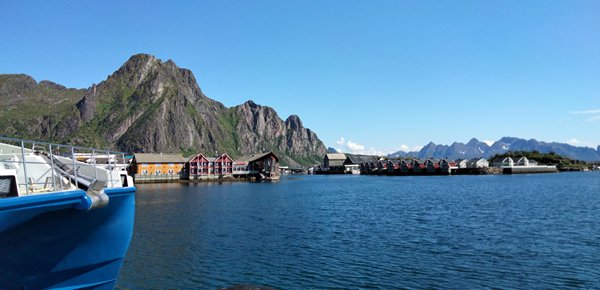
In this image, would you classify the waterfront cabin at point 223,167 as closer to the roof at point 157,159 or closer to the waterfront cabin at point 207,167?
the waterfront cabin at point 207,167

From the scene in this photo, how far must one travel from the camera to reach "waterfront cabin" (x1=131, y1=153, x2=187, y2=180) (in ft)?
451

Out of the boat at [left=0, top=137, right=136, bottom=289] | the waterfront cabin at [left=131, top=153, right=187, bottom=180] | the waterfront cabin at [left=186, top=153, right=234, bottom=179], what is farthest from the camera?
the waterfront cabin at [left=186, top=153, right=234, bottom=179]

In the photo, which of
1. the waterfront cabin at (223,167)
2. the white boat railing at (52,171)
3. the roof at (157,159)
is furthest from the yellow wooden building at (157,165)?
the white boat railing at (52,171)

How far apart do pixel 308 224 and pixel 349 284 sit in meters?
18.9

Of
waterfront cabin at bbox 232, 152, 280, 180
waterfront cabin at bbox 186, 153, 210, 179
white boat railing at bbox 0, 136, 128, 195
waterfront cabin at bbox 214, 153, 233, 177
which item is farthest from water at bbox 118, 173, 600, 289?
waterfront cabin at bbox 232, 152, 280, 180

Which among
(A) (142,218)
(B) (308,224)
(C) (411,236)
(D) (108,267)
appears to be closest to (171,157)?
(A) (142,218)

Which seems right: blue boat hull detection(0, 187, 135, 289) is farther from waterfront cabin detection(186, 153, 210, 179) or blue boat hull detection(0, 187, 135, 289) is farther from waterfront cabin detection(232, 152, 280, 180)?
waterfront cabin detection(232, 152, 280, 180)

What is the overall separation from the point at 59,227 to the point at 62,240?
0.58 m

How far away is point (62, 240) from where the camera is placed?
12.4 m

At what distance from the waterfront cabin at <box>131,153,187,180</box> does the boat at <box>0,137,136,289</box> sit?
12867 centimetres

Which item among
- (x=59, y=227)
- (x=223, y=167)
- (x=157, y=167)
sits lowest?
(x=59, y=227)

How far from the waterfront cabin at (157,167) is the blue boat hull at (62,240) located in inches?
5074

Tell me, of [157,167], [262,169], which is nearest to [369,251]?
[157,167]

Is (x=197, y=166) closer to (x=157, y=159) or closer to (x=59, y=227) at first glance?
(x=157, y=159)
